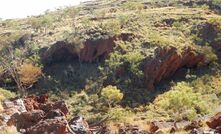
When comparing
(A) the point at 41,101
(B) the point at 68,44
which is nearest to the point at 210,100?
(B) the point at 68,44

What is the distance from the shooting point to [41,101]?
116ft

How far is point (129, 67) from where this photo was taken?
79.4m

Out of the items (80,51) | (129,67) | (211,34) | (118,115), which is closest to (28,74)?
(80,51)

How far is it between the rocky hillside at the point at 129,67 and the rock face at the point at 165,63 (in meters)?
0.15

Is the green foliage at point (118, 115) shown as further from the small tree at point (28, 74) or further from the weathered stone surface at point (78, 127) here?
the weathered stone surface at point (78, 127)

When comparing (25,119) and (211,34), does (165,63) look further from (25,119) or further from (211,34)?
(25,119)

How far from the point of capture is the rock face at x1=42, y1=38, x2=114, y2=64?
84125 mm

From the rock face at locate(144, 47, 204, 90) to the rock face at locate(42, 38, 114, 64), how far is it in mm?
8918

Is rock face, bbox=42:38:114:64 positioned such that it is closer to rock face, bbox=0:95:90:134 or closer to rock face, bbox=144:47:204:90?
rock face, bbox=144:47:204:90

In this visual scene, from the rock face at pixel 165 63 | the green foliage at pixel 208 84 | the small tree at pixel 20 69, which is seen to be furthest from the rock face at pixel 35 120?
the rock face at pixel 165 63

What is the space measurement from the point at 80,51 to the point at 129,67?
407 inches

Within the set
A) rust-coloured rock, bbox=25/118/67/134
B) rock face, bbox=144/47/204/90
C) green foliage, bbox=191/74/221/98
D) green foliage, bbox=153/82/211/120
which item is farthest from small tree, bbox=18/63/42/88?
rust-coloured rock, bbox=25/118/67/134

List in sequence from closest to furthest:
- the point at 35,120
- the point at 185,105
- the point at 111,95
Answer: the point at 35,120
the point at 185,105
the point at 111,95

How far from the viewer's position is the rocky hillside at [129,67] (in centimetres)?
6675
